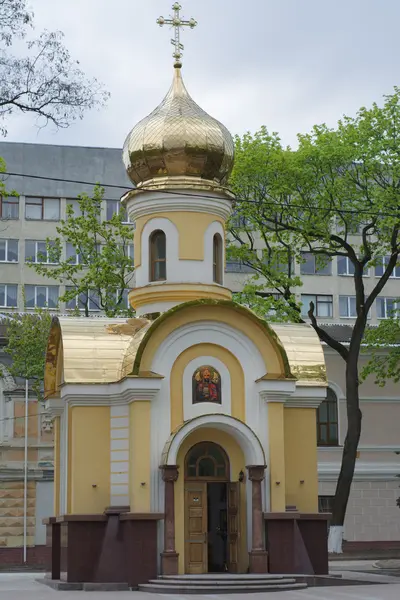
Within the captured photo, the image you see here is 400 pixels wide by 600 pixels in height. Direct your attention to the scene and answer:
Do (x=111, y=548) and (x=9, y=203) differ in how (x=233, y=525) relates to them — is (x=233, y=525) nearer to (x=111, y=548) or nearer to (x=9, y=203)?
A: (x=111, y=548)

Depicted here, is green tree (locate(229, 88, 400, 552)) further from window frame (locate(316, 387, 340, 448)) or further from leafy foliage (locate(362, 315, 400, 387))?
window frame (locate(316, 387, 340, 448))

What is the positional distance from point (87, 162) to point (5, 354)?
13377mm

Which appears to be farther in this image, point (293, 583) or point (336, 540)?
point (336, 540)

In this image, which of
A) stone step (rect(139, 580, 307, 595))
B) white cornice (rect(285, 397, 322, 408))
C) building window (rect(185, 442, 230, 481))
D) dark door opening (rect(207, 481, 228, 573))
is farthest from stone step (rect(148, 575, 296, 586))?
white cornice (rect(285, 397, 322, 408))

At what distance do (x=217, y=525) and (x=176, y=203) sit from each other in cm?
632

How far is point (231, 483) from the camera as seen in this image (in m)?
21.7

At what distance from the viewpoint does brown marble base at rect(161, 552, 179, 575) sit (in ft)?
67.5

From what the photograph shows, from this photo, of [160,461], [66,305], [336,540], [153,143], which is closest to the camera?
[160,461]

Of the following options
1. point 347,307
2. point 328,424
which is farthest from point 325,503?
point 347,307

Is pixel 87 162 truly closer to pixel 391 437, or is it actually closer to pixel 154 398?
pixel 391 437

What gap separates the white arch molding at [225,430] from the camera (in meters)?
20.7

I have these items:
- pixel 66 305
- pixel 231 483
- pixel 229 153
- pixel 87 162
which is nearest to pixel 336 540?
pixel 231 483

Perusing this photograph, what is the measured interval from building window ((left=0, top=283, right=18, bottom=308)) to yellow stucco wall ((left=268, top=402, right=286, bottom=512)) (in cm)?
2596

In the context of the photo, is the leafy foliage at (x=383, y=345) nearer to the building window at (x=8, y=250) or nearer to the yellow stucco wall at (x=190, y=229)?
the yellow stucco wall at (x=190, y=229)
